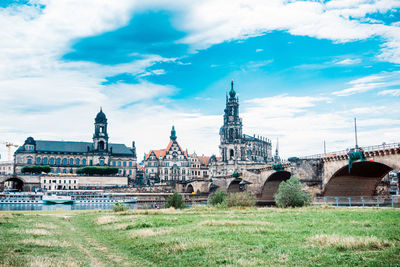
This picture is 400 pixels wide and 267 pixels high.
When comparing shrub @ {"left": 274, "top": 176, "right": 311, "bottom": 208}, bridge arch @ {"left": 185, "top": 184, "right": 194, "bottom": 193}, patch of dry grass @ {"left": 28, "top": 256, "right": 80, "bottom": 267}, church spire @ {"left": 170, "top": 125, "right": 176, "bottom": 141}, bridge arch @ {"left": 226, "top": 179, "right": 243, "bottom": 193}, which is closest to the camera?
patch of dry grass @ {"left": 28, "top": 256, "right": 80, "bottom": 267}

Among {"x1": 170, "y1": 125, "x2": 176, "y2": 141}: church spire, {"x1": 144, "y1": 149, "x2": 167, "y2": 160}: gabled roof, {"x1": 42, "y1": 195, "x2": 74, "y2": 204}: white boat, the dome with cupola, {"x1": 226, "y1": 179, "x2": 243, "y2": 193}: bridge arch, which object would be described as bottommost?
{"x1": 42, "y1": 195, "x2": 74, "y2": 204}: white boat

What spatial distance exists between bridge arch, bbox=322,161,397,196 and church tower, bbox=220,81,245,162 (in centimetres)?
7648

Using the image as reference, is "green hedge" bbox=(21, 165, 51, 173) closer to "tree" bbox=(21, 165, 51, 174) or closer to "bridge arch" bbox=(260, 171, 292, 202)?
"tree" bbox=(21, 165, 51, 174)

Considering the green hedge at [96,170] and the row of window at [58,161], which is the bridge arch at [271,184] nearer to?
the green hedge at [96,170]

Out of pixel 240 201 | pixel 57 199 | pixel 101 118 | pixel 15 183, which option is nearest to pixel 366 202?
pixel 240 201

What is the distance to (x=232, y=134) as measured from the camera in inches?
5561

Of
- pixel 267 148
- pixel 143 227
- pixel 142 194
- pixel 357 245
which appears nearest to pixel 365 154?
pixel 143 227

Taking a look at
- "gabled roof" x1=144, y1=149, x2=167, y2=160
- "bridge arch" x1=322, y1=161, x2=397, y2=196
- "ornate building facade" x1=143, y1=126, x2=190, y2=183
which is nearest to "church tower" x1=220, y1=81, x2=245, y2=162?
"ornate building facade" x1=143, y1=126, x2=190, y2=183

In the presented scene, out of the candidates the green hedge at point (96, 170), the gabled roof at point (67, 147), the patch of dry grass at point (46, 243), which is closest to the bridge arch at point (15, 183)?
the gabled roof at point (67, 147)

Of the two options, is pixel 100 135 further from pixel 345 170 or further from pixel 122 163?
pixel 345 170

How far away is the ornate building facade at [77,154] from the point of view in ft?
448

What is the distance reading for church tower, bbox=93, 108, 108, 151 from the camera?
142375 millimetres

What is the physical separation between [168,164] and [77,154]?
33.4 m

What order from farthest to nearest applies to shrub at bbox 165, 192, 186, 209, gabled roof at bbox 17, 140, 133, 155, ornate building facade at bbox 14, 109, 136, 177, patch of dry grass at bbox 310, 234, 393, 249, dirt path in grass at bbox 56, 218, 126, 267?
gabled roof at bbox 17, 140, 133, 155 < ornate building facade at bbox 14, 109, 136, 177 < shrub at bbox 165, 192, 186, 209 < dirt path in grass at bbox 56, 218, 126, 267 < patch of dry grass at bbox 310, 234, 393, 249
